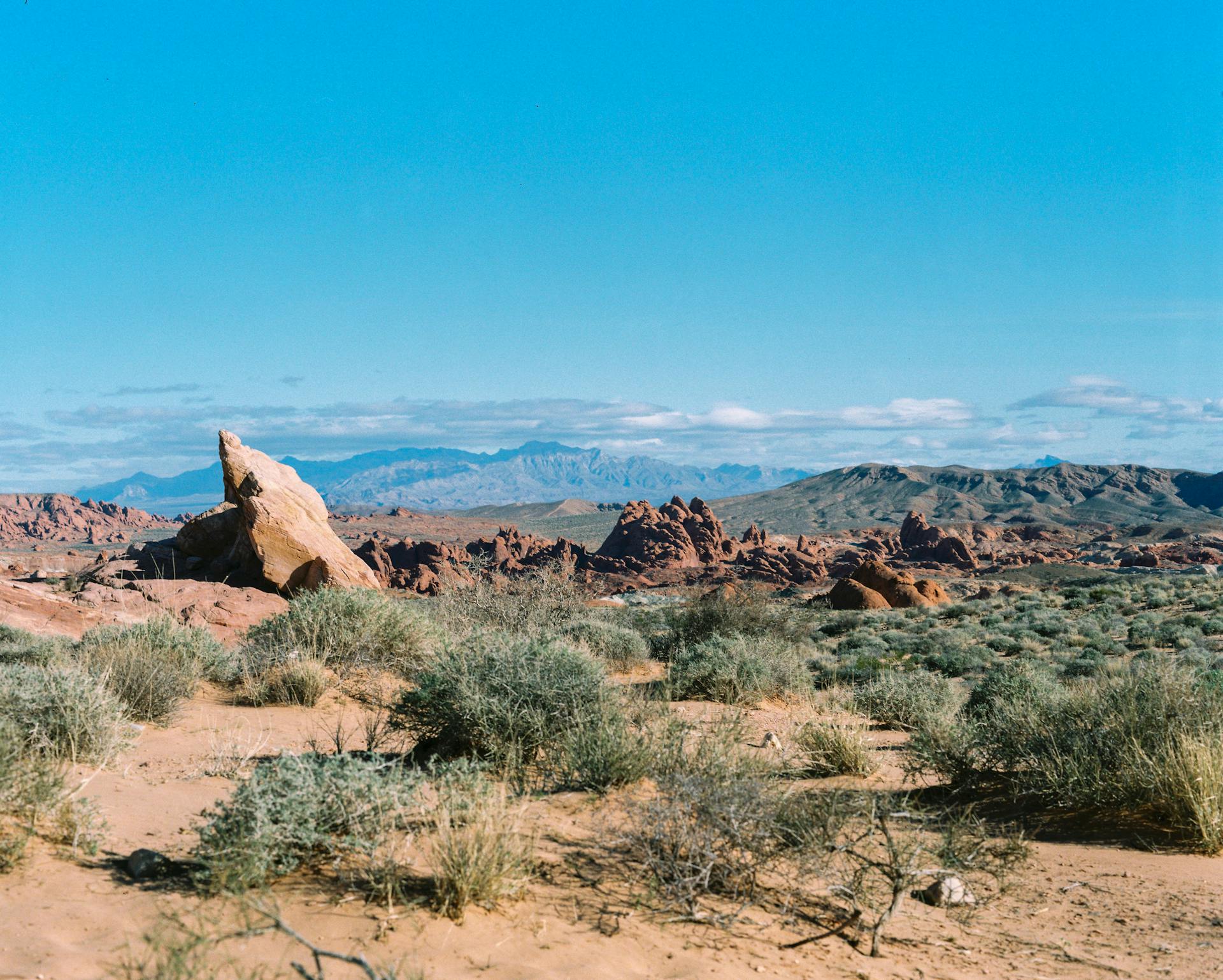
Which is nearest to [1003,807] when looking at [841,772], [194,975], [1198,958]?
[841,772]

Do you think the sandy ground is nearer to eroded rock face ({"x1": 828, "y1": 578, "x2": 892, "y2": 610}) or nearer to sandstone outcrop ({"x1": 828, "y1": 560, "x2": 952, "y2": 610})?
eroded rock face ({"x1": 828, "y1": 578, "x2": 892, "y2": 610})

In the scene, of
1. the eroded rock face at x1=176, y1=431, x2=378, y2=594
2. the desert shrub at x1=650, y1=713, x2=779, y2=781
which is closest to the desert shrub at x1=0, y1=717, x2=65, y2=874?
the desert shrub at x1=650, y1=713, x2=779, y2=781

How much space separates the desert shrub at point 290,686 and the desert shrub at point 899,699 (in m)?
6.50

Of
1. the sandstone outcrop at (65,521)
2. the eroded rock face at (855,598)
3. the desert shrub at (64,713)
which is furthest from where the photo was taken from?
the sandstone outcrop at (65,521)

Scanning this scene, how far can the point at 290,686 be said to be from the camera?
35.1 feet

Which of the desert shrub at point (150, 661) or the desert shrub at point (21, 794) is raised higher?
the desert shrub at point (21, 794)

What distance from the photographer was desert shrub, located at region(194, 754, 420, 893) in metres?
4.70

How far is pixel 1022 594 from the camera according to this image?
36.8m

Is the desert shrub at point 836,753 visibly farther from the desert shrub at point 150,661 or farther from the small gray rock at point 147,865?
the desert shrub at point 150,661

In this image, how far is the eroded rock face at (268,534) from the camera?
1758 centimetres

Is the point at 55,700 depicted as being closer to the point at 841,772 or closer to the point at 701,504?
the point at 841,772

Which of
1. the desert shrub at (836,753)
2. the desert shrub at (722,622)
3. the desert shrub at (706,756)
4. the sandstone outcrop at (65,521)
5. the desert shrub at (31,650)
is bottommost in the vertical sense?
the sandstone outcrop at (65,521)

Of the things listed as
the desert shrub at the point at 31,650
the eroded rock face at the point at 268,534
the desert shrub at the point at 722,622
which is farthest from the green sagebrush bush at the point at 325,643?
the desert shrub at the point at 722,622

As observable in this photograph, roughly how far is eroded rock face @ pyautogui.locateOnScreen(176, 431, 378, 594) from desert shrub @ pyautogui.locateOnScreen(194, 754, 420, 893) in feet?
38.5
